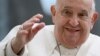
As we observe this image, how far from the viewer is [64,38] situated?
1.50m

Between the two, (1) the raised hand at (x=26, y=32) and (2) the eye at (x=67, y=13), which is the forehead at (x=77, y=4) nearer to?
(2) the eye at (x=67, y=13)

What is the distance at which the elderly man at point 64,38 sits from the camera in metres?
1.41

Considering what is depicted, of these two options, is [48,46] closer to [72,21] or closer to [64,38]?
[64,38]

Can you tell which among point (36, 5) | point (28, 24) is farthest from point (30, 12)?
point (28, 24)

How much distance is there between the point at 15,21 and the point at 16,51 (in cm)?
94

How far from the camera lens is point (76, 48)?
158 cm

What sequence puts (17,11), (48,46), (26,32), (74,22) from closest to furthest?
(26,32) → (74,22) → (48,46) → (17,11)

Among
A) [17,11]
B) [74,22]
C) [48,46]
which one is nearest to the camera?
[74,22]

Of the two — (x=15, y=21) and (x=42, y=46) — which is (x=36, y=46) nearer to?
(x=42, y=46)

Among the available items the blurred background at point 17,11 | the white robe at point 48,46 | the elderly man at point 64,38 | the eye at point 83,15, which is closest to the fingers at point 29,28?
the elderly man at point 64,38

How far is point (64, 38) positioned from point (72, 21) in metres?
0.13

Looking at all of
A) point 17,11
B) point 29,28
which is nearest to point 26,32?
point 29,28

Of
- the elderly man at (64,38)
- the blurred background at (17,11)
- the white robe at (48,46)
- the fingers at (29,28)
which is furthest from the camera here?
the blurred background at (17,11)

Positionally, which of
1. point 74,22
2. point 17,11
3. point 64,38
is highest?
point 74,22
